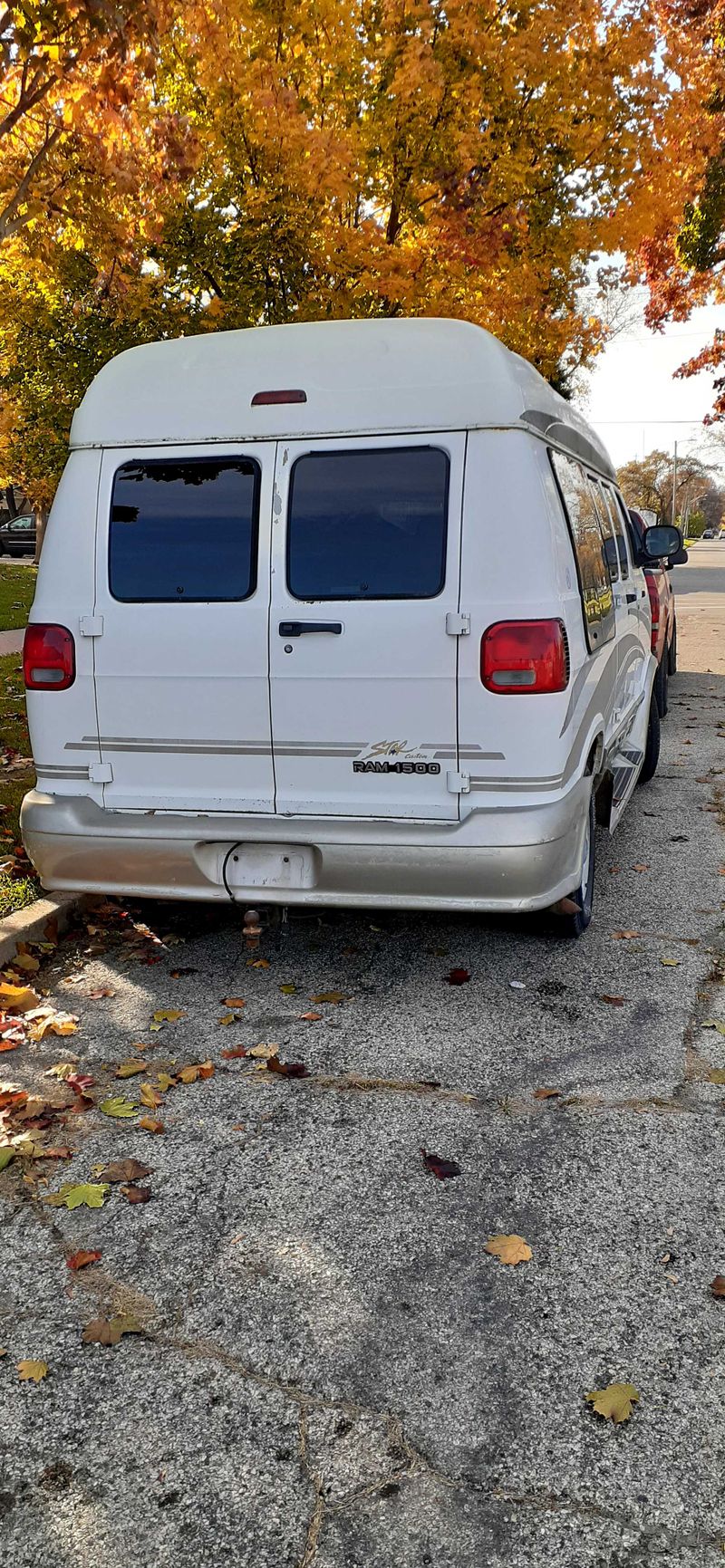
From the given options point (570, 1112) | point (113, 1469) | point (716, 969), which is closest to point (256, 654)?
point (570, 1112)

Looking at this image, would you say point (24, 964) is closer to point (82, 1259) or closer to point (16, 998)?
point (16, 998)

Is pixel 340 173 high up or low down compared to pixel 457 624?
up

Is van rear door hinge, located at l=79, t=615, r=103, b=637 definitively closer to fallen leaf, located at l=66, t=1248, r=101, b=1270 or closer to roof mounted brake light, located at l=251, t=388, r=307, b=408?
roof mounted brake light, located at l=251, t=388, r=307, b=408

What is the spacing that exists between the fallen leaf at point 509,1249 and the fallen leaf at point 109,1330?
90 cm

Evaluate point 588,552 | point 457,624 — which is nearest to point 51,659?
point 457,624

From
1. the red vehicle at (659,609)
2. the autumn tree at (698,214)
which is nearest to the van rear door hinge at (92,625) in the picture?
the red vehicle at (659,609)

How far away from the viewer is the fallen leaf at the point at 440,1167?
11.1 ft

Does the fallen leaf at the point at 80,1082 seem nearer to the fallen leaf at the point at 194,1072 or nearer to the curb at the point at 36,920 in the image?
the fallen leaf at the point at 194,1072

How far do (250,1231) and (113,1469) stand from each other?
33.2 inches

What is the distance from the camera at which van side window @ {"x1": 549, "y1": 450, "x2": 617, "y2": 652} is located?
187 inches

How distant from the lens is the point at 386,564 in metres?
4.28

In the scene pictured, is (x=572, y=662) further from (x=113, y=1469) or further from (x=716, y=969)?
(x=113, y=1469)

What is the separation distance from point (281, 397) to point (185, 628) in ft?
3.04

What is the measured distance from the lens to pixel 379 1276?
294 centimetres
